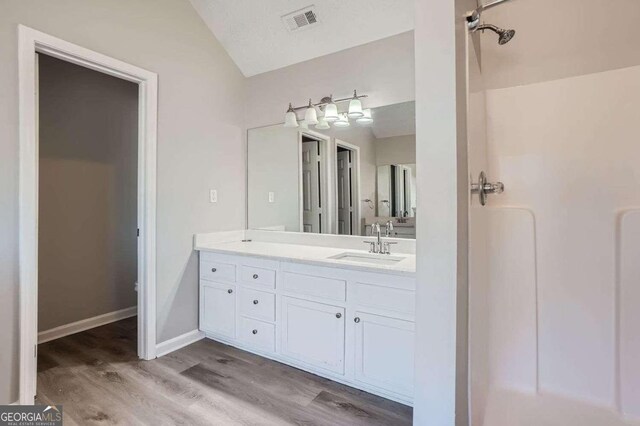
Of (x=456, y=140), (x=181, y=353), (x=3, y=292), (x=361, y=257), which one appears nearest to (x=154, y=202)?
(x=3, y=292)

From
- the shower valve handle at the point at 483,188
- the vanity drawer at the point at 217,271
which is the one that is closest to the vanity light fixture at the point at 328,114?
the shower valve handle at the point at 483,188

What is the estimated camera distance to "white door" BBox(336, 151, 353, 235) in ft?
8.26

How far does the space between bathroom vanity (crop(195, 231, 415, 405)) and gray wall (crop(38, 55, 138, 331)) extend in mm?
1110

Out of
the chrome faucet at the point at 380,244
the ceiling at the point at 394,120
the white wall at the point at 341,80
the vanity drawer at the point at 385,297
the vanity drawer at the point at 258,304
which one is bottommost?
the vanity drawer at the point at 258,304

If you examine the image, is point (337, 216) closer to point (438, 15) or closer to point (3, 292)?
point (438, 15)

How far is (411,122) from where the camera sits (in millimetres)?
2252

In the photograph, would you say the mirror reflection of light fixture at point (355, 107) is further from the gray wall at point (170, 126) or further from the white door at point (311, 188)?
the gray wall at point (170, 126)

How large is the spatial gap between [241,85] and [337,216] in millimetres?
1550

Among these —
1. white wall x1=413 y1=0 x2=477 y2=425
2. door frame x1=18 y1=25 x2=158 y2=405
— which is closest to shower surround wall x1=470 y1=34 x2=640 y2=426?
white wall x1=413 y1=0 x2=477 y2=425

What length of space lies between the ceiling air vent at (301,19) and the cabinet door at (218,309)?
203 cm

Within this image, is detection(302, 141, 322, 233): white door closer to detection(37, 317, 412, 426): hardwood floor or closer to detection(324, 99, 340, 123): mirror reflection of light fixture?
detection(324, 99, 340, 123): mirror reflection of light fixture

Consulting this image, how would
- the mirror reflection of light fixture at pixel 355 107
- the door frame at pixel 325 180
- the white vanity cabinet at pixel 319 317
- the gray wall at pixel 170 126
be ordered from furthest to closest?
the door frame at pixel 325 180 < the mirror reflection of light fixture at pixel 355 107 < the white vanity cabinet at pixel 319 317 < the gray wall at pixel 170 126

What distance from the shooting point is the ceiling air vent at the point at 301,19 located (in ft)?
7.67

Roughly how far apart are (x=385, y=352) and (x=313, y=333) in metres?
0.48
